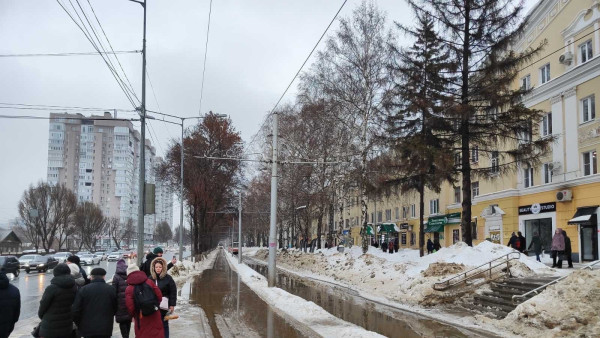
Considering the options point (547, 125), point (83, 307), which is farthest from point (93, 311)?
point (547, 125)

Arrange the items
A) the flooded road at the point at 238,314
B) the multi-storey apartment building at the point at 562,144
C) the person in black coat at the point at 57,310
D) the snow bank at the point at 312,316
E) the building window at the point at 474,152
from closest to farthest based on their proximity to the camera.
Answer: the person in black coat at the point at 57,310
the snow bank at the point at 312,316
the flooded road at the point at 238,314
the building window at the point at 474,152
the multi-storey apartment building at the point at 562,144

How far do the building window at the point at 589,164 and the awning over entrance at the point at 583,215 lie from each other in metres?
1.98

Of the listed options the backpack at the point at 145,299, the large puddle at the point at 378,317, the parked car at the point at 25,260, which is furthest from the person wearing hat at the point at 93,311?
the parked car at the point at 25,260

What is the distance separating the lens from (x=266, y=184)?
1827 inches

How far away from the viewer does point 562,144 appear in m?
28.4

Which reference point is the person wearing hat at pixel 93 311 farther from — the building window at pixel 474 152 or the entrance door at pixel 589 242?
the entrance door at pixel 589 242

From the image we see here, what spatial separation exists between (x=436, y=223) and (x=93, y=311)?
4571 centimetres

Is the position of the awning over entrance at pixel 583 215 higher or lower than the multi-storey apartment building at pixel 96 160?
lower

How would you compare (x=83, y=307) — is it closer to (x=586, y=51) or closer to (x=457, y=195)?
(x=586, y=51)

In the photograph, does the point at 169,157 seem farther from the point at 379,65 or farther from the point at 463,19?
the point at 463,19

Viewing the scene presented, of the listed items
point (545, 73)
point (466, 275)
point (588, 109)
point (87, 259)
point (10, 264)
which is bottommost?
point (87, 259)

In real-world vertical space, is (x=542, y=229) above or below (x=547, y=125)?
below

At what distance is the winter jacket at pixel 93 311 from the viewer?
237 inches

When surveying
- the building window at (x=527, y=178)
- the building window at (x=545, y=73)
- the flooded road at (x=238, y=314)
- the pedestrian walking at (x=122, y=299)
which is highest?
the building window at (x=545, y=73)
